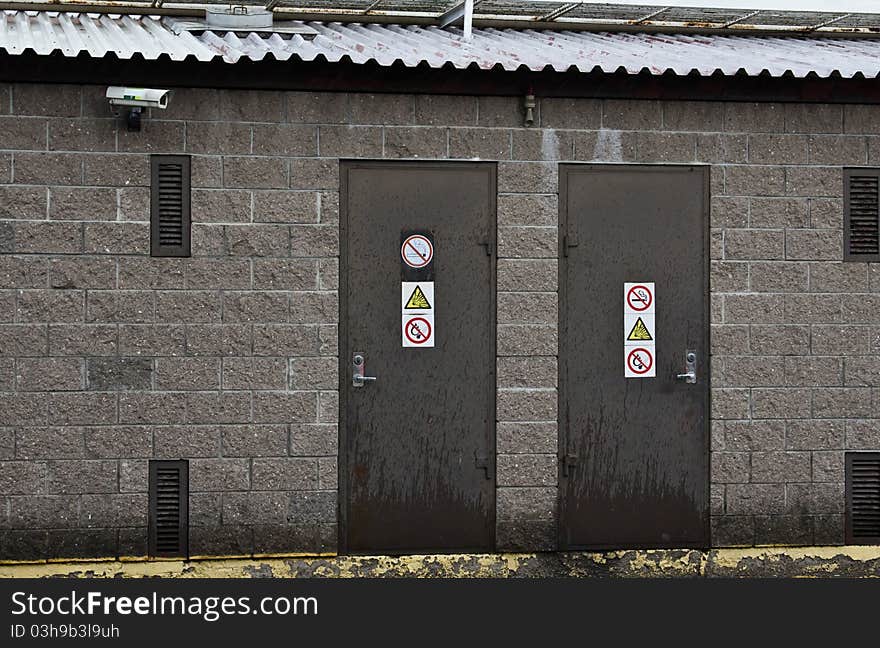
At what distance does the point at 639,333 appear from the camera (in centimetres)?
890

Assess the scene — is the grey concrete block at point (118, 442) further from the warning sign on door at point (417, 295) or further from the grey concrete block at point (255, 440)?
the warning sign on door at point (417, 295)

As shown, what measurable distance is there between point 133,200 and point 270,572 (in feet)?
7.65

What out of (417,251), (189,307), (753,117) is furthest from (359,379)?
(753,117)

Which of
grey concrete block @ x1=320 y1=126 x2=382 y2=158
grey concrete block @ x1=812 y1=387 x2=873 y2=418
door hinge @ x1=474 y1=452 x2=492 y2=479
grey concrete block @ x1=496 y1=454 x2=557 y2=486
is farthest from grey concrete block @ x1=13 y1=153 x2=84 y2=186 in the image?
grey concrete block @ x1=812 y1=387 x2=873 y2=418

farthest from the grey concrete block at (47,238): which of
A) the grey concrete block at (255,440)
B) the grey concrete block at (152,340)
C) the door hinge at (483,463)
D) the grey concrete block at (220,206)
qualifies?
the door hinge at (483,463)

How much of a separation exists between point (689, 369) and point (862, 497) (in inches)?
54.9

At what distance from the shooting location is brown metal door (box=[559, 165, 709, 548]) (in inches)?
348

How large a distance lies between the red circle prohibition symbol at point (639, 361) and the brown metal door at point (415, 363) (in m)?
0.86

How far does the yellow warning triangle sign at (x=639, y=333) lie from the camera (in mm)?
8891

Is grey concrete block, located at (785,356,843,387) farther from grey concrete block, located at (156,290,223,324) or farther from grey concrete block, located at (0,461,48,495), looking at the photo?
grey concrete block, located at (0,461,48,495)

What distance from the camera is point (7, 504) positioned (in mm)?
8305

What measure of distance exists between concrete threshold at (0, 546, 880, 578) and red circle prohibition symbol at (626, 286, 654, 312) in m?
1.51

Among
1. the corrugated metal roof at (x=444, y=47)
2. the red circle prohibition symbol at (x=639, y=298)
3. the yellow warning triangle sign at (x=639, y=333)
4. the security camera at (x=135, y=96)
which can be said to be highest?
the corrugated metal roof at (x=444, y=47)

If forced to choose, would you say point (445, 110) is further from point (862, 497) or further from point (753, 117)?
point (862, 497)
